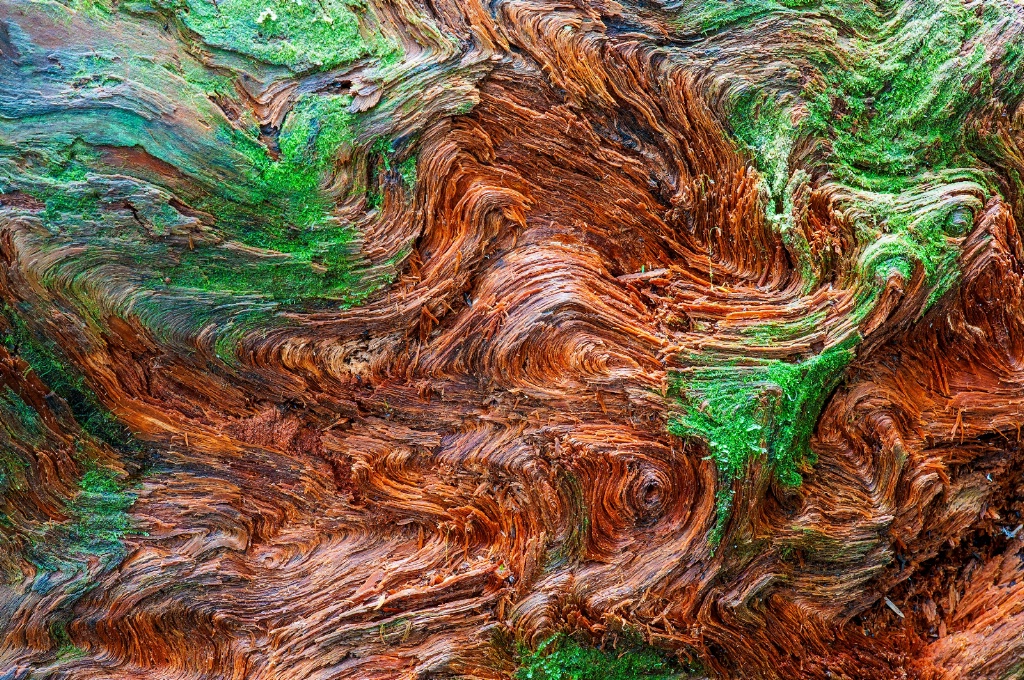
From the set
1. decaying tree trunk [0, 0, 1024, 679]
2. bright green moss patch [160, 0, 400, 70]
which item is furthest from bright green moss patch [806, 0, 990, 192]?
bright green moss patch [160, 0, 400, 70]

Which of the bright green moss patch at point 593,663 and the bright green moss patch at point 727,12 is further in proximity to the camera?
the bright green moss patch at point 727,12

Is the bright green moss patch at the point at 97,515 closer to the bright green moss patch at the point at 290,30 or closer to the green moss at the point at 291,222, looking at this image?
the green moss at the point at 291,222

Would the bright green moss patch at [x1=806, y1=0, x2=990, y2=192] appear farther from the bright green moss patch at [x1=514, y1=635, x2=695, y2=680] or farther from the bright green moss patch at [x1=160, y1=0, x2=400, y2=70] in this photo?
the bright green moss patch at [x1=514, y1=635, x2=695, y2=680]

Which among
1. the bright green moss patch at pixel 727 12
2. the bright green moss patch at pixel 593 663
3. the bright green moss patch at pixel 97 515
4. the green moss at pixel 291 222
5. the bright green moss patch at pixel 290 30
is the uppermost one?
the bright green moss patch at pixel 290 30

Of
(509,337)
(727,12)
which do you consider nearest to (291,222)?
(509,337)

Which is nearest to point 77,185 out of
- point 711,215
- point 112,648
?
point 112,648

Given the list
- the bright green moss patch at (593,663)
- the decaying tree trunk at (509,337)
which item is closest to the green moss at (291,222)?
the decaying tree trunk at (509,337)

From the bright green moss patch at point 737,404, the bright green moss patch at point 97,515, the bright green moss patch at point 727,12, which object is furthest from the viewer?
the bright green moss patch at point 727,12
